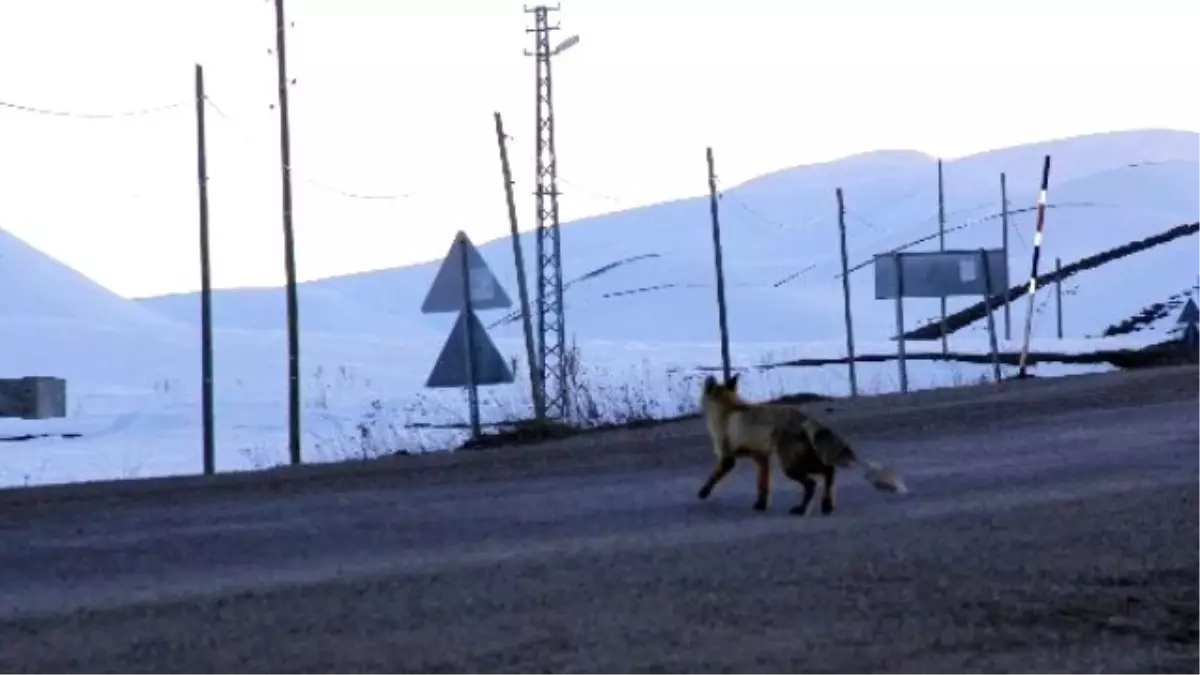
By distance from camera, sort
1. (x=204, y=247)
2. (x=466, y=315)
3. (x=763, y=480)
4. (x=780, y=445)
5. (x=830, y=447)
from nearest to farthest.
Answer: (x=830, y=447), (x=780, y=445), (x=763, y=480), (x=466, y=315), (x=204, y=247)

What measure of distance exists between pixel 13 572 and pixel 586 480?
19.7 ft

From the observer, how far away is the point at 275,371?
68.9 meters

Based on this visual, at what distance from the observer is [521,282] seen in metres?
34.4

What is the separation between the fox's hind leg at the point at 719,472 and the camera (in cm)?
Answer: 1579

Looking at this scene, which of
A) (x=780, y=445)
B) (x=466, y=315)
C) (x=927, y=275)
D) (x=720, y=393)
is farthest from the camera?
(x=927, y=275)

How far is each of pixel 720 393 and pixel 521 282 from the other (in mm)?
18744

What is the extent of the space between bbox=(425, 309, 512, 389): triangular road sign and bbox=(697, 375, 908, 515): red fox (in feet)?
32.8

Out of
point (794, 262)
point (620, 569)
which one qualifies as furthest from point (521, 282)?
point (794, 262)

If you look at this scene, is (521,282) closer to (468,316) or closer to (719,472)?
(468,316)

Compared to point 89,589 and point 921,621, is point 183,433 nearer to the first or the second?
point 89,589

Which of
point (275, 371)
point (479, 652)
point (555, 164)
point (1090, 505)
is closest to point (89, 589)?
point (479, 652)

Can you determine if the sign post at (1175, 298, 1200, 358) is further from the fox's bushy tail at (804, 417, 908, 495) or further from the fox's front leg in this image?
the fox's bushy tail at (804, 417, 908, 495)

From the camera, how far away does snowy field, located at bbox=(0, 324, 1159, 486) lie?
109 feet

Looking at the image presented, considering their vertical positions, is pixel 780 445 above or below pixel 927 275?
below
